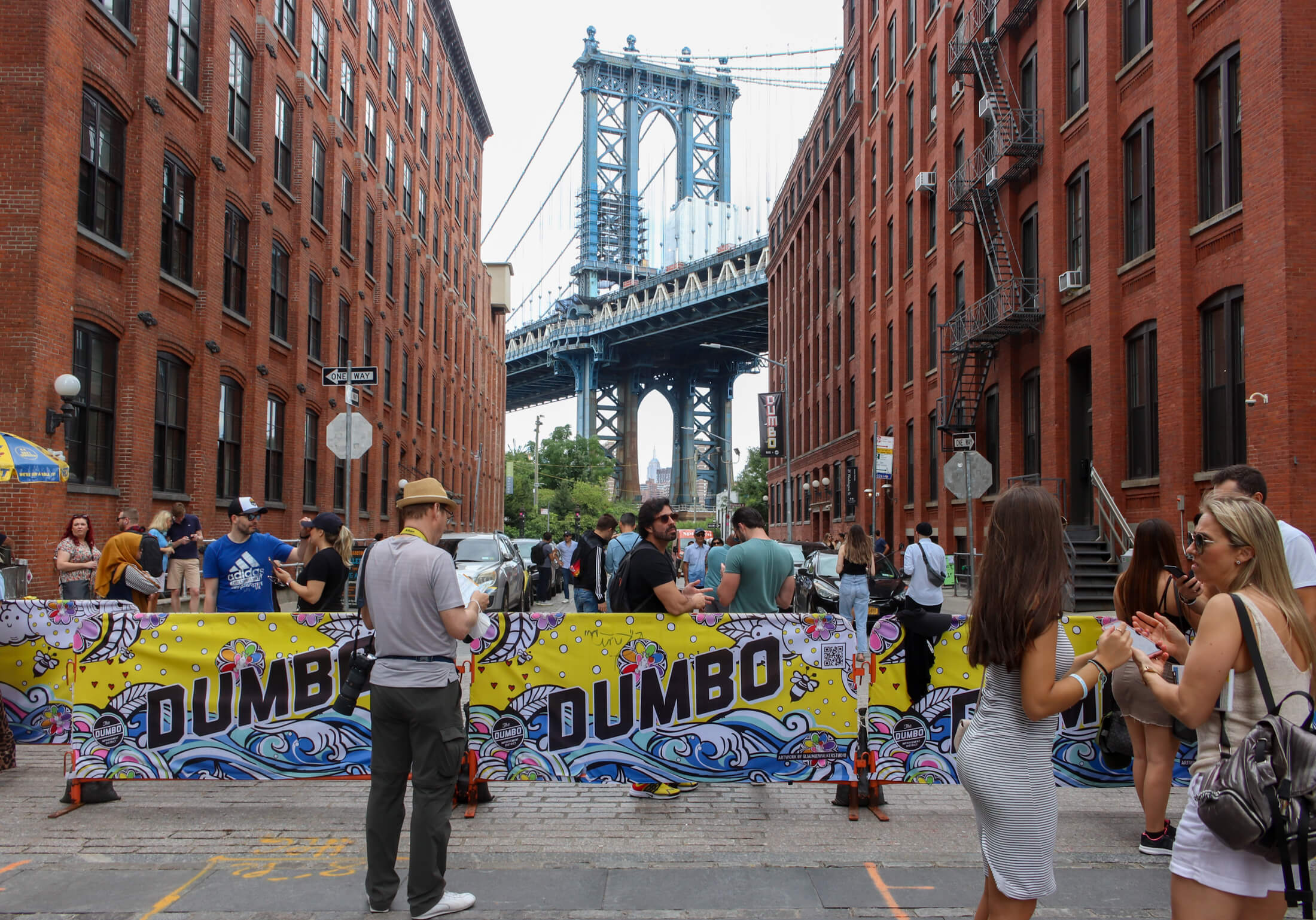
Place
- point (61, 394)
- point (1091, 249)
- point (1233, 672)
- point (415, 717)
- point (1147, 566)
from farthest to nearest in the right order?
point (1091, 249)
point (61, 394)
point (1147, 566)
point (415, 717)
point (1233, 672)

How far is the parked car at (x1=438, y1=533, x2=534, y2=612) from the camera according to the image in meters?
15.8

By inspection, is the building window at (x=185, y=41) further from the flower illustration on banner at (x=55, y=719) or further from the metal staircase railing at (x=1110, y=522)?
the metal staircase railing at (x=1110, y=522)

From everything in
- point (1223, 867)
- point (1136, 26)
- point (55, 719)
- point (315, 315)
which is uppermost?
point (1136, 26)

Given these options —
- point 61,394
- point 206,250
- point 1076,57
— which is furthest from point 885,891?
point 1076,57

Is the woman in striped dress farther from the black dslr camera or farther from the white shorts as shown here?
the black dslr camera

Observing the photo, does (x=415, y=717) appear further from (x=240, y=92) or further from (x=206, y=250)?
(x=240, y=92)

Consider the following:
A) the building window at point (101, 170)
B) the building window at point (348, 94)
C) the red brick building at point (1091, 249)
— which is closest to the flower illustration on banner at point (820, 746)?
the red brick building at point (1091, 249)

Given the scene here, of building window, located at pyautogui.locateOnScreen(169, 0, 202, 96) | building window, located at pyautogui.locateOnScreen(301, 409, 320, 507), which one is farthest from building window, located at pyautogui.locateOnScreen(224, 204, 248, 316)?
building window, located at pyautogui.locateOnScreen(301, 409, 320, 507)

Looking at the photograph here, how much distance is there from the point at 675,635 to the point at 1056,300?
60.3ft

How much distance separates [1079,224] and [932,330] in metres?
9.88

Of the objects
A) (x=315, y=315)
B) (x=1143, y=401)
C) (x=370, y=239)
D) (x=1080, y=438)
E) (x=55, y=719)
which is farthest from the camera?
(x=370, y=239)

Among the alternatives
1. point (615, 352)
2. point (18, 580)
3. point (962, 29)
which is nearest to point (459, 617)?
point (18, 580)

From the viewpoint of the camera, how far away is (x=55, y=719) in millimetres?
7520

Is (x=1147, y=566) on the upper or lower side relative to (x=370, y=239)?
lower
